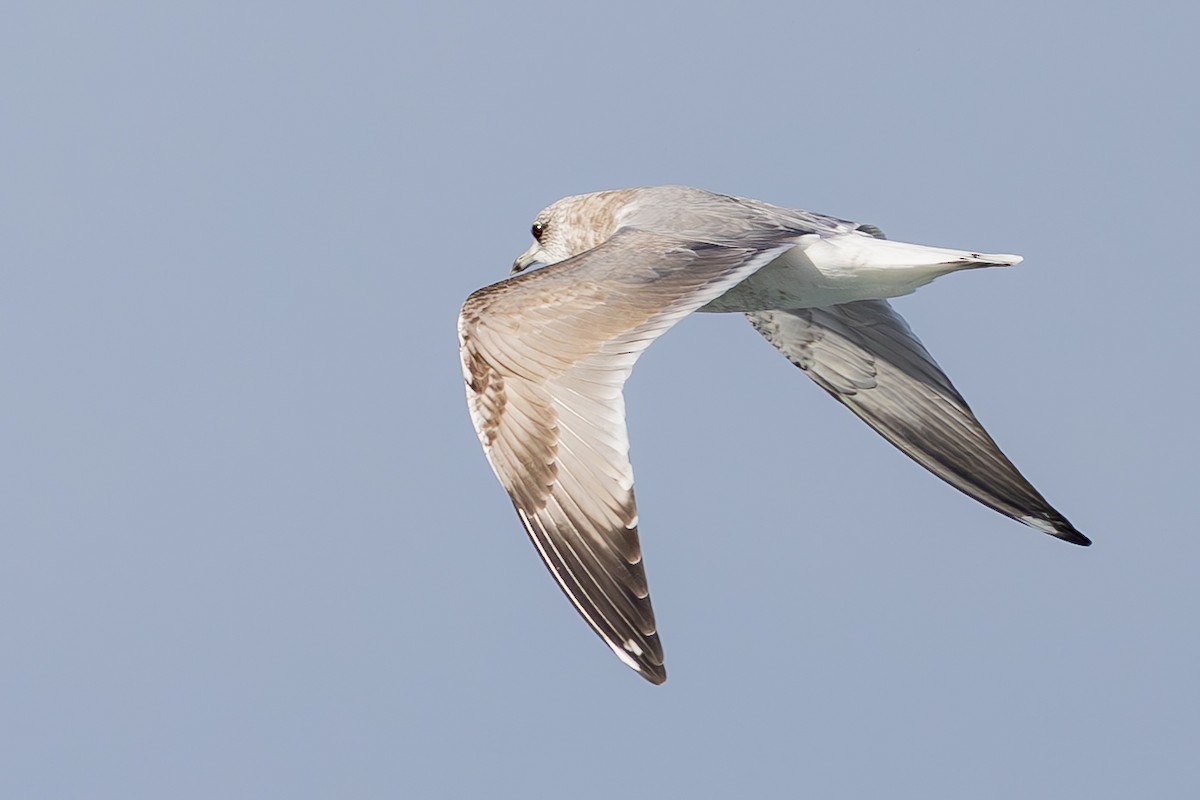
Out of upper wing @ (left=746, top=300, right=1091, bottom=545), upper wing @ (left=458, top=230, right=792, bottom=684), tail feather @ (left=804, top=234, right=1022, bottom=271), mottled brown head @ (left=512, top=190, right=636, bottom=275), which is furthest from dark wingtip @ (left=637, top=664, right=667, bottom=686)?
upper wing @ (left=746, top=300, right=1091, bottom=545)

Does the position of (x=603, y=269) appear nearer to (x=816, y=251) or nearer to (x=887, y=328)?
(x=816, y=251)

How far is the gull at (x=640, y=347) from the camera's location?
804 centimetres

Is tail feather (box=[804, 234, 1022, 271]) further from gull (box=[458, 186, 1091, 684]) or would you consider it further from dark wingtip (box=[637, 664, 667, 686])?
dark wingtip (box=[637, 664, 667, 686])

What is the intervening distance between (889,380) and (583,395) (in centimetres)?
448

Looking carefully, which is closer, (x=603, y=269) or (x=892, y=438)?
(x=603, y=269)

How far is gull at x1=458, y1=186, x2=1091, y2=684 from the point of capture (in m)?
8.04

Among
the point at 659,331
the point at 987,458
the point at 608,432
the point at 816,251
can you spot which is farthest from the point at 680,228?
the point at 987,458

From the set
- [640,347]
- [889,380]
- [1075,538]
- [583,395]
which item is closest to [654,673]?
[583,395]

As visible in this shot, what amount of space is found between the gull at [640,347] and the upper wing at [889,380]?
1 cm

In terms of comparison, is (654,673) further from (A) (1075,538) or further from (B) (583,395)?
(A) (1075,538)

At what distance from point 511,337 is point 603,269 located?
2.50ft

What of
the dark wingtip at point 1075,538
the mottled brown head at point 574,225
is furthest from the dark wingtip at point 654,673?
the dark wingtip at point 1075,538

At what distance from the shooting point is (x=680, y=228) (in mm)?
10266

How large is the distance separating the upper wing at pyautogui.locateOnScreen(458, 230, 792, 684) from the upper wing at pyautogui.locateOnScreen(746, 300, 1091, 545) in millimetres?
2877
